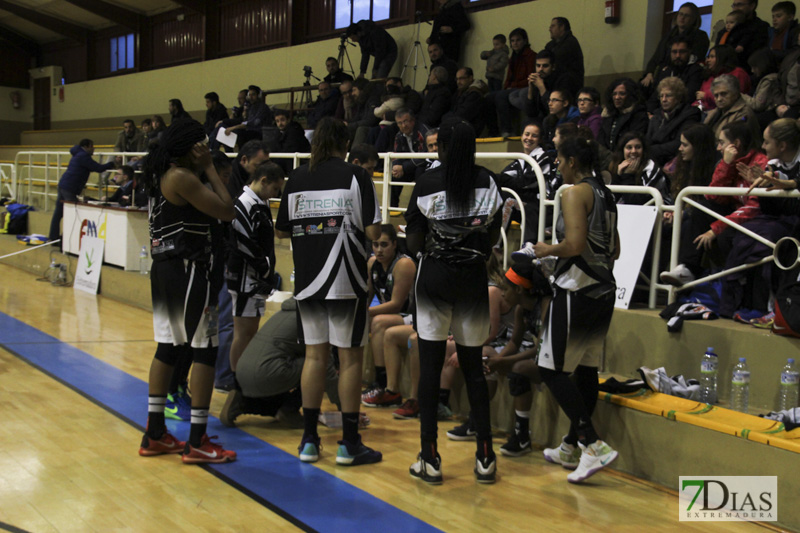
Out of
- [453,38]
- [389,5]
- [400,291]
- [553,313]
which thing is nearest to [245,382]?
[400,291]

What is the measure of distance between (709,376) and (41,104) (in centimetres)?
2395

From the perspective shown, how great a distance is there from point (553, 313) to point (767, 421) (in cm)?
106

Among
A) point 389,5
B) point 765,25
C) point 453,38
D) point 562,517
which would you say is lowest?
point 562,517

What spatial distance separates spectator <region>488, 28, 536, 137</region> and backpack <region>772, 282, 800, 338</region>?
16.8 ft

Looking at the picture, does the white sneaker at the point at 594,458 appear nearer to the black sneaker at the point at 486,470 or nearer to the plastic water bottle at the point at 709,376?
the black sneaker at the point at 486,470

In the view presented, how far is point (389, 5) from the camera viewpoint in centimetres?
1302

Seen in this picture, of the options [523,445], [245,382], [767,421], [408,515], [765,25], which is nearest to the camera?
[408,515]

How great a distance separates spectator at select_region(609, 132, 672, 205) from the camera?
16.4 feet

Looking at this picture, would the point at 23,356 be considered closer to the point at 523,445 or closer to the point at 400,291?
the point at 400,291

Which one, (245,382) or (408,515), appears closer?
(408,515)

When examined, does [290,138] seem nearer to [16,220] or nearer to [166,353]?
[16,220]

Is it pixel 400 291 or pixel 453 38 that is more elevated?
pixel 453 38

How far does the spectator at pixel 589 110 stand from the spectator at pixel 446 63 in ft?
8.94

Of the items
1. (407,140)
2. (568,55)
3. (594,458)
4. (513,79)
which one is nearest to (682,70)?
(568,55)
